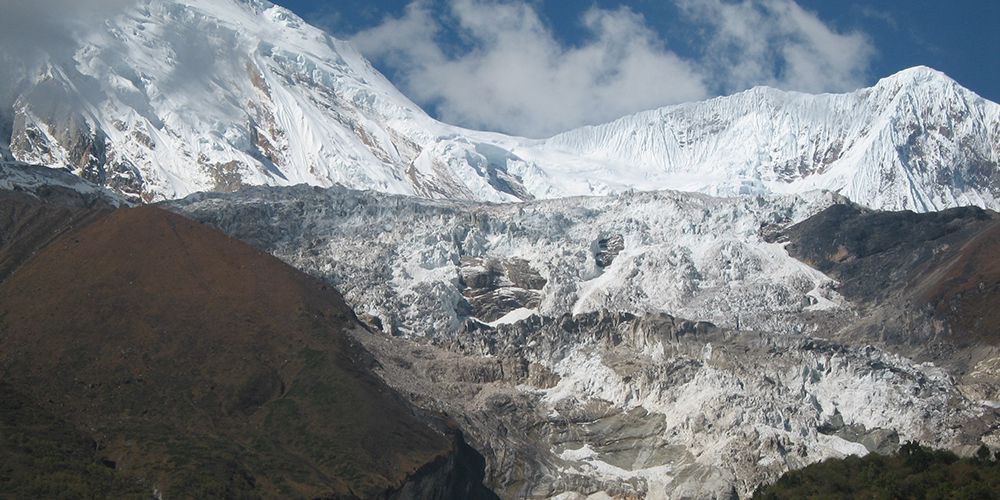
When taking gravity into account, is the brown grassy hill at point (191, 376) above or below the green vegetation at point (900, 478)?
below

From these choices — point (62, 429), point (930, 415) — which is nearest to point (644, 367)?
point (930, 415)

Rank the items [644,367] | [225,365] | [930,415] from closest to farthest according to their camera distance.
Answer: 1. [225,365]
2. [930,415]
3. [644,367]

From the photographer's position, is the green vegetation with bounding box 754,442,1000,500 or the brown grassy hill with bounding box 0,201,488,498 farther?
the brown grassy hill with bounding box 0,201,488,498

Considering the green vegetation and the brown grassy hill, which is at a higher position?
the green vegetation

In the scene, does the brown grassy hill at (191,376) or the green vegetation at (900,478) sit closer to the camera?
the green vegetation at (900,478)

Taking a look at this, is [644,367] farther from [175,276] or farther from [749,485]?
[175,276]
